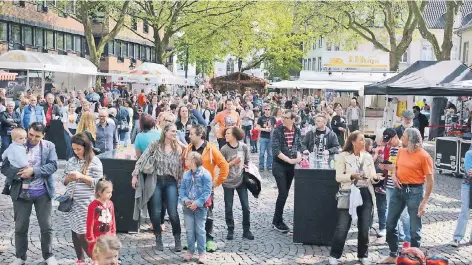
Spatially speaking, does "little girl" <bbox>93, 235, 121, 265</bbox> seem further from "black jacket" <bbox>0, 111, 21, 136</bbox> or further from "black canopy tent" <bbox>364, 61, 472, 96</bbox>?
"black canopy tent" <bbox>364, 61, 472, 96</bbox>

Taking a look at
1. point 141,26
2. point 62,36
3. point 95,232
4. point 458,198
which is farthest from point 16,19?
point 95,232

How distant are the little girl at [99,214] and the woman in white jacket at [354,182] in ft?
9.05

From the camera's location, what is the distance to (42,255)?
7.35 m

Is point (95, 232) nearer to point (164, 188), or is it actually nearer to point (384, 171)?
point (164, 188)

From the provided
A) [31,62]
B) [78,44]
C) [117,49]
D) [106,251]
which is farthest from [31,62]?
[117,49]

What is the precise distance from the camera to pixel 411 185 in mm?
7457

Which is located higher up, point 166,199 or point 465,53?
point 465,53

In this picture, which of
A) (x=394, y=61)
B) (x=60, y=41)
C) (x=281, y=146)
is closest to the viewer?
(x=281, y=146)

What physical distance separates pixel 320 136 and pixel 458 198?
4050 millimetres

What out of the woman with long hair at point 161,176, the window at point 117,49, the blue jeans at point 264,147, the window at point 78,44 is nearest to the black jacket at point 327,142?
the woman with long hair at point 161,176

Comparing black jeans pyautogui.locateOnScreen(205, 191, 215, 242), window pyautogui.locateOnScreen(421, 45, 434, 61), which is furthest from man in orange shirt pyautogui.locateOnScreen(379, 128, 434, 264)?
window pyautogui.locateOnScreen(421, 45, 434, 61)

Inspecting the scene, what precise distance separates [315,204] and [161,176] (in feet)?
6.86

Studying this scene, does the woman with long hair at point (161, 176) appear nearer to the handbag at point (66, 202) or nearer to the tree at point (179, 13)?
the handbag at point (66, 202)

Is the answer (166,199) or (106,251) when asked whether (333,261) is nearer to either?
(166,199)
